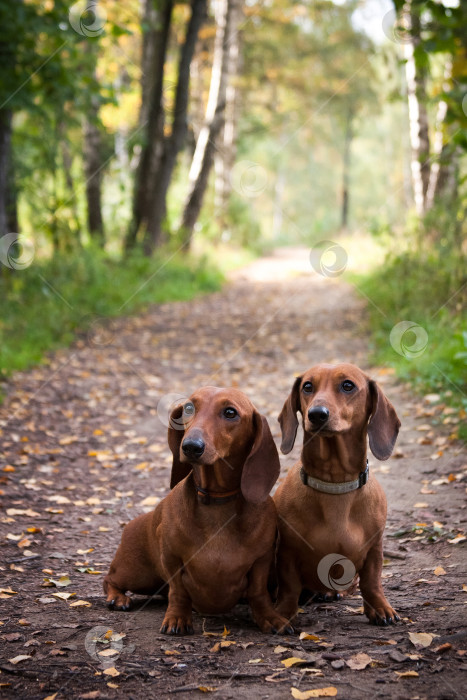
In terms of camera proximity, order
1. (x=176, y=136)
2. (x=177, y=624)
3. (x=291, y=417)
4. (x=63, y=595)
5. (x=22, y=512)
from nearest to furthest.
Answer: (x=177, y=624) < (x=291, y=417) < (x=63, y=595) < (x=22, y=512) < (x=176, y=136)

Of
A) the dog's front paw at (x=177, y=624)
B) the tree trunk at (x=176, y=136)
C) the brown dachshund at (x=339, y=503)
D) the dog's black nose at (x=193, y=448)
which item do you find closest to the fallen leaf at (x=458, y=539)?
the brown dachshund at (x=339, y=503)

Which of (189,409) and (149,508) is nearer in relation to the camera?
(189,409)

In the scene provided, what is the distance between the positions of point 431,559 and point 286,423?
1.35m

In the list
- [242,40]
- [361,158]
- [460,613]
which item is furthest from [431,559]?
[361,158]

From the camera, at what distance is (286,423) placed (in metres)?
3.81

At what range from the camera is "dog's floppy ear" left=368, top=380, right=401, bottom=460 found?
358 centimetres

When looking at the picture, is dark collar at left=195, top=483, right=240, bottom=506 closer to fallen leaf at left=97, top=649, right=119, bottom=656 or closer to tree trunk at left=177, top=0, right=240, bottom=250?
fallen leaf at left=97, top=649, right=119, bottom=656

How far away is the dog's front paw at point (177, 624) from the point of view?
3.45m

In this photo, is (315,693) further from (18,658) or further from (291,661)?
(18,658)

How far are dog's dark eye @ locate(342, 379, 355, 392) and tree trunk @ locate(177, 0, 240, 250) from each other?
1508cm

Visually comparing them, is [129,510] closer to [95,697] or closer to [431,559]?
[431,559]

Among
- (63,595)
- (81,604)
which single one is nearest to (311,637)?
(81,604)

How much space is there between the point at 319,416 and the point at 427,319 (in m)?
6.19

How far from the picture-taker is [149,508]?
5.60 m
